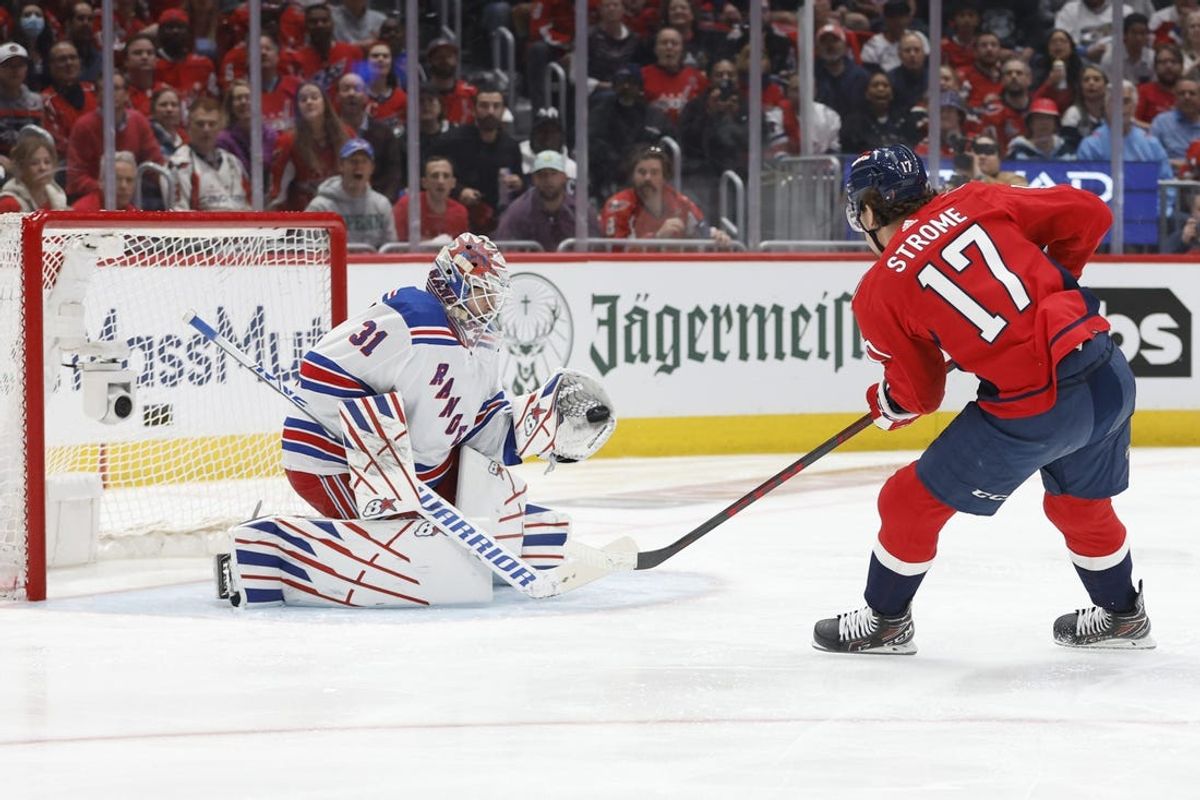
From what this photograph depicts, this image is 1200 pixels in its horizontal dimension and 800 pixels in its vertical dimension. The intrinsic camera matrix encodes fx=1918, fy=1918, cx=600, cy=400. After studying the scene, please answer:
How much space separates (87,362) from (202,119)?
265 cm

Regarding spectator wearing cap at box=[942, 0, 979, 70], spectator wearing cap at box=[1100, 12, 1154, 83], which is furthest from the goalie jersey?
spectator wearing cap at box=[1100, 12, 1154, 83]

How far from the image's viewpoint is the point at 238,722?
9.93ft

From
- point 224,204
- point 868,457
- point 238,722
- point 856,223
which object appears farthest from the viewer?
point 868,457

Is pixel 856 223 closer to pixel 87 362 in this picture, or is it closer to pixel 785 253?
pixel 87 362

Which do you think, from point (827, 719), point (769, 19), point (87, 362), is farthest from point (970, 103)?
point (827, 719)

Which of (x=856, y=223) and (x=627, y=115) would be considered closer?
(x=856, y=223)

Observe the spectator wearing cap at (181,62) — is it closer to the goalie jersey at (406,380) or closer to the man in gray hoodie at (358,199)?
the man in gray hoodie at (358,199)

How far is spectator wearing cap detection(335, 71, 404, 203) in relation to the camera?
7152mm

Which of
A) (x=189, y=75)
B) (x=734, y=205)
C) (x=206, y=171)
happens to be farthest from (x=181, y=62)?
(x=734, y=205)

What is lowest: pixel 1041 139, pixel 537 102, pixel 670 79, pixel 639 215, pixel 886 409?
pixel 886 409

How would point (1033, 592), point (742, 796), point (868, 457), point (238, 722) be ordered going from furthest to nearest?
point (868, 457)
point (1033, 592)
point (238, 722)
point (742, 796)

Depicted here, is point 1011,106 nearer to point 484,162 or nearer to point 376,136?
point 484,162

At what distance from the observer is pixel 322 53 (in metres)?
7.28

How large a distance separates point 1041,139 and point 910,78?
648 millimetres
